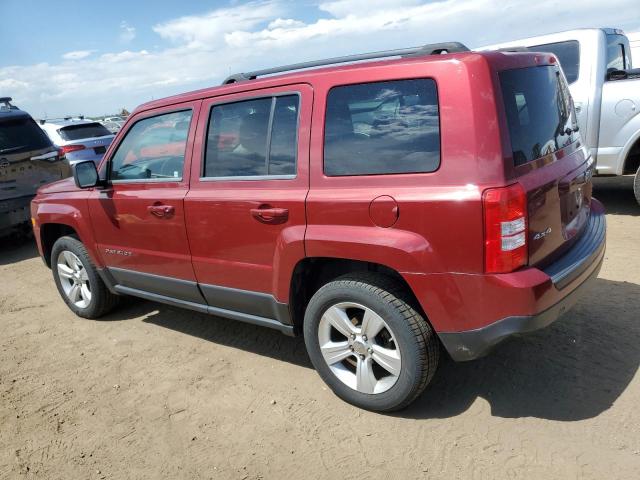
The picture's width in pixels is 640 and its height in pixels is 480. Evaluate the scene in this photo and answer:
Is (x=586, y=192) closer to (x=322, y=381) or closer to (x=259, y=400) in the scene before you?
(x=322, y=381)

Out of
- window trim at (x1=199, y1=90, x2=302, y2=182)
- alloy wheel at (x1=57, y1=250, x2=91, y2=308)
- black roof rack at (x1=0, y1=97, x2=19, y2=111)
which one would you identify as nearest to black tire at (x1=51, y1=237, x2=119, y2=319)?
alloy wheel at (x1=57, y1=250, x2=91, y2=308)

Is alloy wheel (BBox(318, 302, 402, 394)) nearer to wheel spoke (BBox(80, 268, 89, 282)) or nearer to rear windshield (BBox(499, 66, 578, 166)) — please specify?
rear windshield (BBox(499, 66, 578, 166))

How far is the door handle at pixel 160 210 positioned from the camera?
3.57 m

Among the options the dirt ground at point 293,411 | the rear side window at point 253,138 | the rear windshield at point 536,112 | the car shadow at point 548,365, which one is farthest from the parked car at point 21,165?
the rear windshield at point 536,112

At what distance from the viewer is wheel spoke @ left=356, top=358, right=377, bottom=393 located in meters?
2.91

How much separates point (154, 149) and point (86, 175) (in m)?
0.64

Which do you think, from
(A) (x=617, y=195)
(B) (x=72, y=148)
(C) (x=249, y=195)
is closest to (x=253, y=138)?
(C) (x=249, y=195)

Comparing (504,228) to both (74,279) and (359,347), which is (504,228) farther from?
(74,279)

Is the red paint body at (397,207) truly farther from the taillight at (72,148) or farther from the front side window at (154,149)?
the taillight at (72,148)

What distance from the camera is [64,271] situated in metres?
4.80

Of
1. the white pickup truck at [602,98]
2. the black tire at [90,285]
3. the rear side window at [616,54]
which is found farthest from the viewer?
the rear side window at [616,54]

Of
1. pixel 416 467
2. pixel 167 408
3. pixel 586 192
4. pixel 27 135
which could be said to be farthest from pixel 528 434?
pixel 27 135

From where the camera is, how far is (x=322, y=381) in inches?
132

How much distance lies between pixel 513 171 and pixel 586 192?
1.05 m
